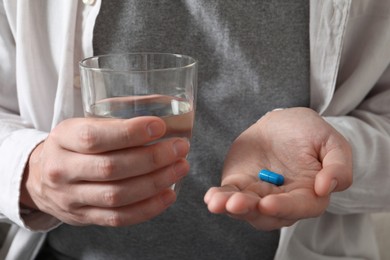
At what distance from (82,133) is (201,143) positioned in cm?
30

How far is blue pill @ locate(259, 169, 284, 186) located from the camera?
501 millimetres

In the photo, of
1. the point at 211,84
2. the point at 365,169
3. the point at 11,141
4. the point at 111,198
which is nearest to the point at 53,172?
the point at 111,198

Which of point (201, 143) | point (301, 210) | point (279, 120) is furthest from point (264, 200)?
point (201, 143)

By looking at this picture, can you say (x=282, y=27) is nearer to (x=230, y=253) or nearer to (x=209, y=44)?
(x=209, y=44)

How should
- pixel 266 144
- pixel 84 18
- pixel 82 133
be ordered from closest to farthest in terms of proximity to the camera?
pixel 82 133, pixel 266 144, pixel 84 18

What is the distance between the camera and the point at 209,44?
688 mm

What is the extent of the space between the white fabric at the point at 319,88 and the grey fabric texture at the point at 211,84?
0.03m

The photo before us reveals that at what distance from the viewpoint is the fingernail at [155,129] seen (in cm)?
42

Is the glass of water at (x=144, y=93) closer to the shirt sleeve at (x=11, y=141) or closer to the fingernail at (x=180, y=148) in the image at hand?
the fingernail at (x=180, y=148)

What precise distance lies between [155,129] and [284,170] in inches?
6.9

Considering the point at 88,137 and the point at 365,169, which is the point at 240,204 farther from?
the point at 365,169

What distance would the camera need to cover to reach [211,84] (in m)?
0.70

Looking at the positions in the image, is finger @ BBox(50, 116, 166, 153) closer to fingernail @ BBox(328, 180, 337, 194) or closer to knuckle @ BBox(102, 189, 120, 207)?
knuckle @ BBox(102, 189, 120, 207)

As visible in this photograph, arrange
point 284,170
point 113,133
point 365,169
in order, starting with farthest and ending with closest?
point 365,169 < point 284,170 < point 113,133
